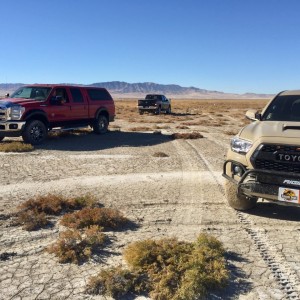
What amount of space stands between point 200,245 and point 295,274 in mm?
1089

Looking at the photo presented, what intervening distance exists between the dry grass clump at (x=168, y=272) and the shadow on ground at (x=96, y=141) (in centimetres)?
874

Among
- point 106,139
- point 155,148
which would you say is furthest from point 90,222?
point 106,139

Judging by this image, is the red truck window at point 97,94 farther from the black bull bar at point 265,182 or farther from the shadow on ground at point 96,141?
the black bull bar at point 265,182

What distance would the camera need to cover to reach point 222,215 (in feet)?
20.1

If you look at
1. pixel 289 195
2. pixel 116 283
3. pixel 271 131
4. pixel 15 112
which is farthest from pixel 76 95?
pixel 116 283

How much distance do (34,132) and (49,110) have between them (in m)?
1.03

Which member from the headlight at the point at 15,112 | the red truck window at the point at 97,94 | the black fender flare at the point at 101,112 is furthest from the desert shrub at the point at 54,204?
the black fender flare at the point at 101,112

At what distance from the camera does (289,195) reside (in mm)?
5164

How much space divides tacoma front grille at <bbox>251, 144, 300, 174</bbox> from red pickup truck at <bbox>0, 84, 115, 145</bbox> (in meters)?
9.49

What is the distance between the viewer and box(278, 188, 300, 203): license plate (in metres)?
5.11

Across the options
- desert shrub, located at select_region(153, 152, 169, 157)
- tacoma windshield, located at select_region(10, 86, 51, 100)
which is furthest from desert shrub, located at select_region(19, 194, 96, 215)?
tacoma windshield, located at select_region(10, 86, 51, 100)

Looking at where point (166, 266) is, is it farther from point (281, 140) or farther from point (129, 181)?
point (129, 181)

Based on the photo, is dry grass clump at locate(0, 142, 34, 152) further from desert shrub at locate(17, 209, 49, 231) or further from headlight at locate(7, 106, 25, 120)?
desert shrub at locate(17, 209, 49, 231)

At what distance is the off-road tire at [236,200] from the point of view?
6.20 meters
